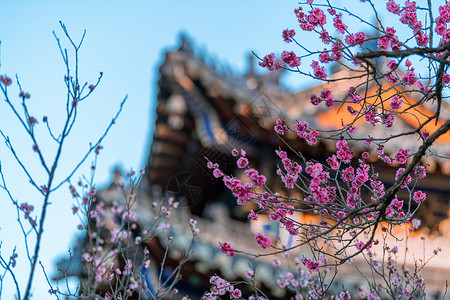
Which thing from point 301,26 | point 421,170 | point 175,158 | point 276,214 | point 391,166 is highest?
point 175,158

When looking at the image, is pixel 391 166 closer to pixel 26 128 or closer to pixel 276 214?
pixel 276 214

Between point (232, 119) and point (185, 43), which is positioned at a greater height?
point (185, 43)

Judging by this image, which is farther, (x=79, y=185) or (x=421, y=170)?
(x=79, y=185)

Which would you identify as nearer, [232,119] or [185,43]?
[232,119]

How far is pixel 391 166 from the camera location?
328 inches

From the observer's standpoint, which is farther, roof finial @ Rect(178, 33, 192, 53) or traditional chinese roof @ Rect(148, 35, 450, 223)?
roof finial @ Rect(178, 33, 192, 53)

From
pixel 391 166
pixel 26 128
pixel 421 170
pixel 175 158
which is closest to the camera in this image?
pixel 26 128

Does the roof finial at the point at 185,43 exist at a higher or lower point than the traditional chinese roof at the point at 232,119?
higher

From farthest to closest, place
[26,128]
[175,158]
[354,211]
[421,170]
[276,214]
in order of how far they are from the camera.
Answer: [175,158] < [421,170] < [276,214] < [26,128] < [354,211]

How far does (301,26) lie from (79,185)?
296 cm

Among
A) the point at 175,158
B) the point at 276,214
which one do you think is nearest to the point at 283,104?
the point at 175,158

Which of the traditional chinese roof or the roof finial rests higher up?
the roof finial

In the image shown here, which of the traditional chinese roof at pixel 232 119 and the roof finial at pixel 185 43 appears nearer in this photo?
the traditional chinese roof at pixel 232 119

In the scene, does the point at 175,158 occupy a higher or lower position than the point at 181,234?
higher
